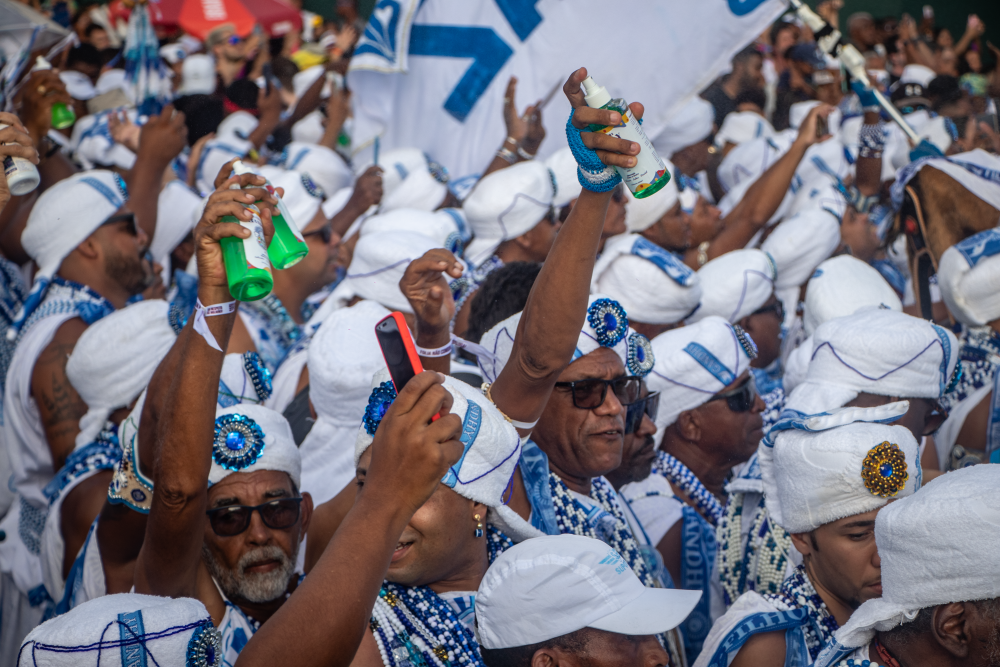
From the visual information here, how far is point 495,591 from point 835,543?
1.04m

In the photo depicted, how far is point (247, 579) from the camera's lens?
2701 mm

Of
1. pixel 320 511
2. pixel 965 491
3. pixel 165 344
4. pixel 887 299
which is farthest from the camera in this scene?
pixel 887 299

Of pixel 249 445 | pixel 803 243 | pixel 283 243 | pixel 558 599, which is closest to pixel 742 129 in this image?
pixel 803 243

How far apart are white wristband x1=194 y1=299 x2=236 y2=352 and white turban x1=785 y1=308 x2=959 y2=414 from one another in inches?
77.4

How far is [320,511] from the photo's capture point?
116 inches

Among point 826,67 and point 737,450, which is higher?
point 826,67

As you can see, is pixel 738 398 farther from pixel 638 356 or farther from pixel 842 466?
pixel 842 466

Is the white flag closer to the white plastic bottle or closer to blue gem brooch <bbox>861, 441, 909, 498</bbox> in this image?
blue gem brooch <bbox>861, 441, 909, 498</bbox>

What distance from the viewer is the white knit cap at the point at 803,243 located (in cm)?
522

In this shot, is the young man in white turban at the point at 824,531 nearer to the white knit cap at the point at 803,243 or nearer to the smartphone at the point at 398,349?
the smartphone at the point at 398,349

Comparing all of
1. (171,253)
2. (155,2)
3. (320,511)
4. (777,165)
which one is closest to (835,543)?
(320,511)

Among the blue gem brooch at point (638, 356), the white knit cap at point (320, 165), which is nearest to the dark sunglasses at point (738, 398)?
the blue gem brooch at point (638, 356)

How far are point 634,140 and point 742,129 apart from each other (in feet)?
23.8

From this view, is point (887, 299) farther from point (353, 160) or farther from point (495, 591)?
point (353, 160)
